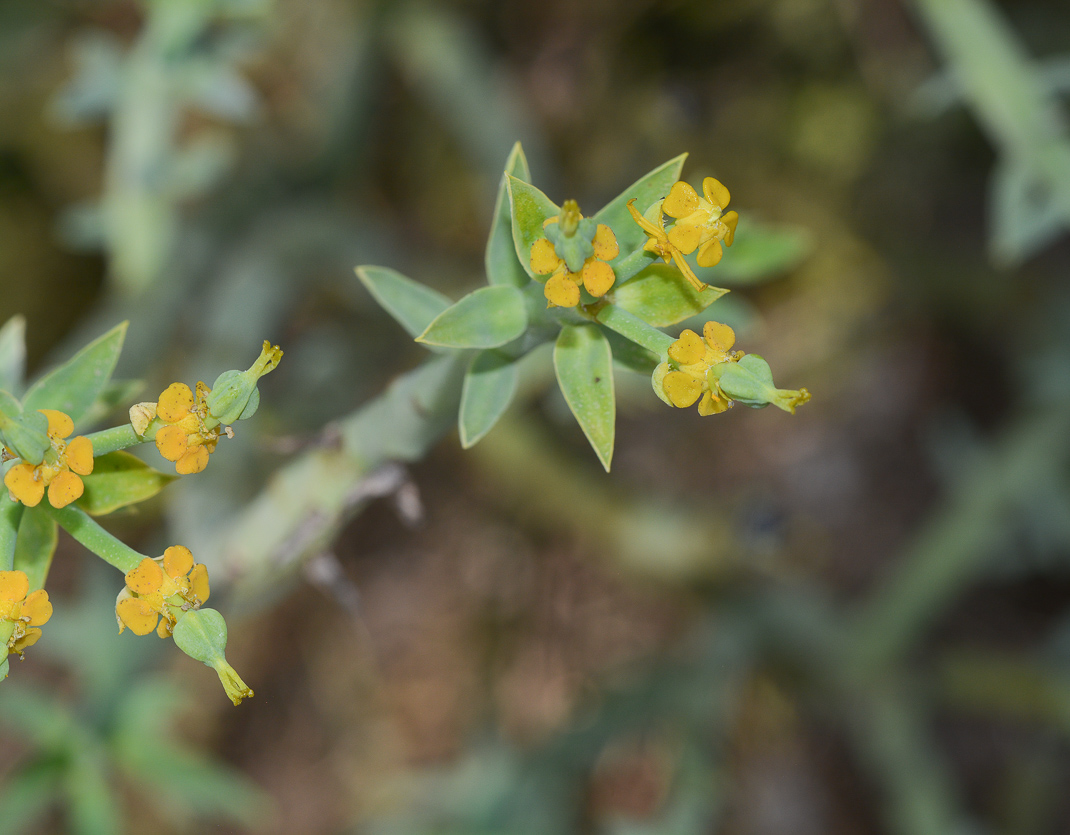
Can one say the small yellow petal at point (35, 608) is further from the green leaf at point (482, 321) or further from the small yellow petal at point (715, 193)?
the small yellow petal at point (715, 193)

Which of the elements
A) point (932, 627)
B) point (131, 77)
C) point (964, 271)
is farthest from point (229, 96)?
point (932, 627)

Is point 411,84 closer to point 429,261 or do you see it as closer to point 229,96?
point 429,261

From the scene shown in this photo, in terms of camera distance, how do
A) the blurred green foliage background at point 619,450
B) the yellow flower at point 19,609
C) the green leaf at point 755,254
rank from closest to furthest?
the yellow flower at point 19,609 < the green leaf at point 755,254 < the blurred green foliage background at point 619,450

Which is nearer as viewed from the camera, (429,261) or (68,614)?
(68,614)

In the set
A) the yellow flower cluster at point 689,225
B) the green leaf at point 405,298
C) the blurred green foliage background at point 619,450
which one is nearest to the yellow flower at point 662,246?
the yellow flower cluster at point 689,225

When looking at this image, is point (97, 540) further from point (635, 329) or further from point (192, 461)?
point (635, 329)

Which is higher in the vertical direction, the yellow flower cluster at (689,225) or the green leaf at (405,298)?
the yellow flower cluster at (689,225)
